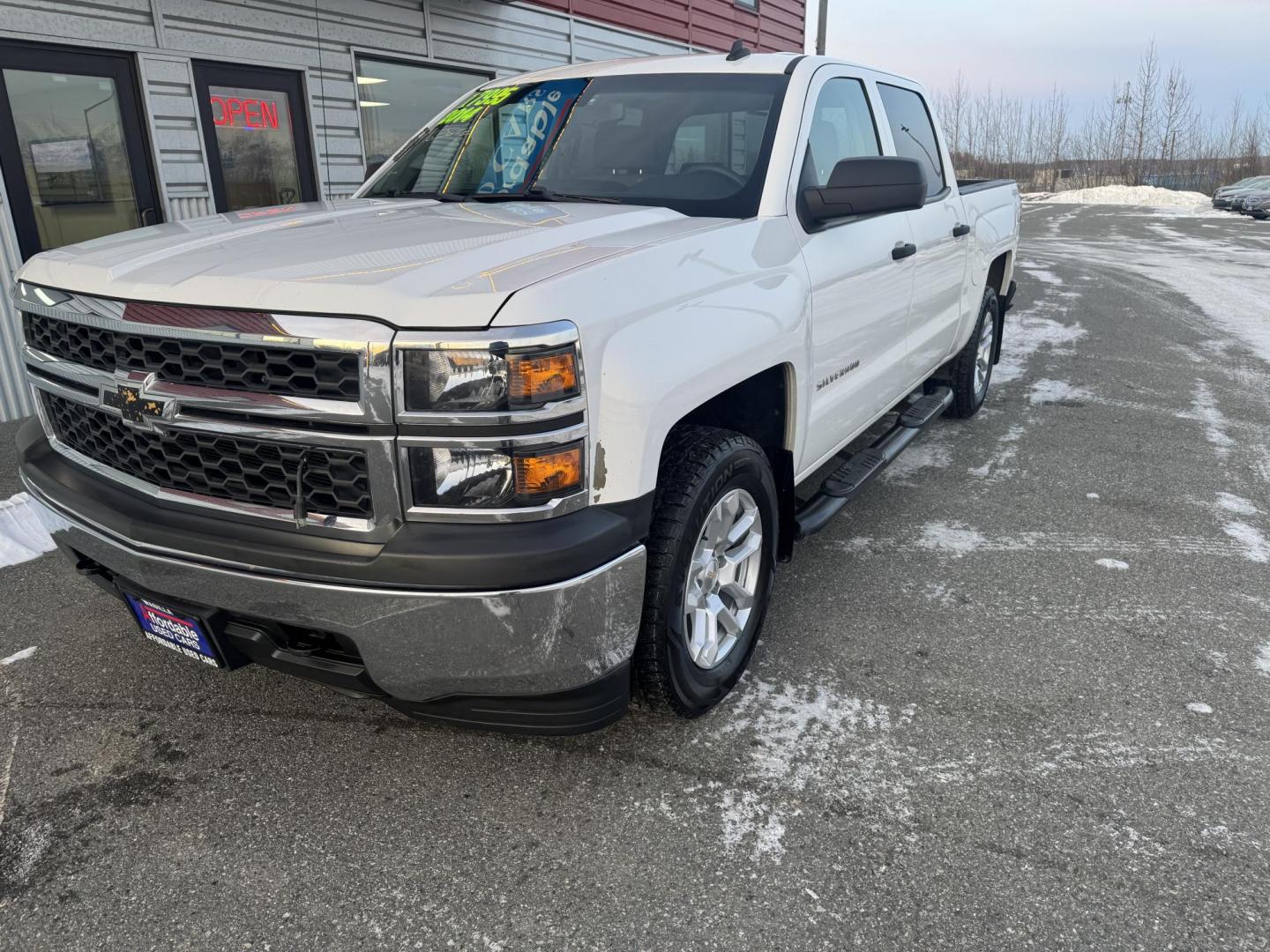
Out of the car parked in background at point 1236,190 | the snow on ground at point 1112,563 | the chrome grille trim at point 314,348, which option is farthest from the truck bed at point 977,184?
the car parked in background at point 1236,190

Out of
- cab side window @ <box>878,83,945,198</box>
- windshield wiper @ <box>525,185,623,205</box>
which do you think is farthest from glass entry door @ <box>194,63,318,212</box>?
cab side window @ <box>878,83,945,198</box>

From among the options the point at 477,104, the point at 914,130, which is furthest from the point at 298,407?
the point at 914,130

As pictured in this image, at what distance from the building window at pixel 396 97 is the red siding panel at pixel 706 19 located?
5.85 ft

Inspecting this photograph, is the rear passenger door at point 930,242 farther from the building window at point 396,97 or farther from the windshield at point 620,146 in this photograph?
the building window at point 396,97

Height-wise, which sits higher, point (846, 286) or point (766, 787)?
point (846, 286)

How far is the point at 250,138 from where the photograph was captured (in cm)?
708

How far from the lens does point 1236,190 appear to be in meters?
32.9

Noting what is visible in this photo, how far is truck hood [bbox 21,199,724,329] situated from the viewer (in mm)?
1932

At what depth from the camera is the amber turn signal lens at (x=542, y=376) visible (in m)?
1.89

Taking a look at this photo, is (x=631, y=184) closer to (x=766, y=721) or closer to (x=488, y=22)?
(x=766, y=721)

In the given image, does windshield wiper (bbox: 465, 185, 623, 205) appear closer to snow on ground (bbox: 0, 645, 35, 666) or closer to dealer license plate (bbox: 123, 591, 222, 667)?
dealer license plate (bbox: 123, 591, 222, 667)

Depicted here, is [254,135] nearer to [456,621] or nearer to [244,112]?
[244,112]

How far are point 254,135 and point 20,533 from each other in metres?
4.20

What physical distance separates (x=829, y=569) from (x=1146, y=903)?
1.87 meters
